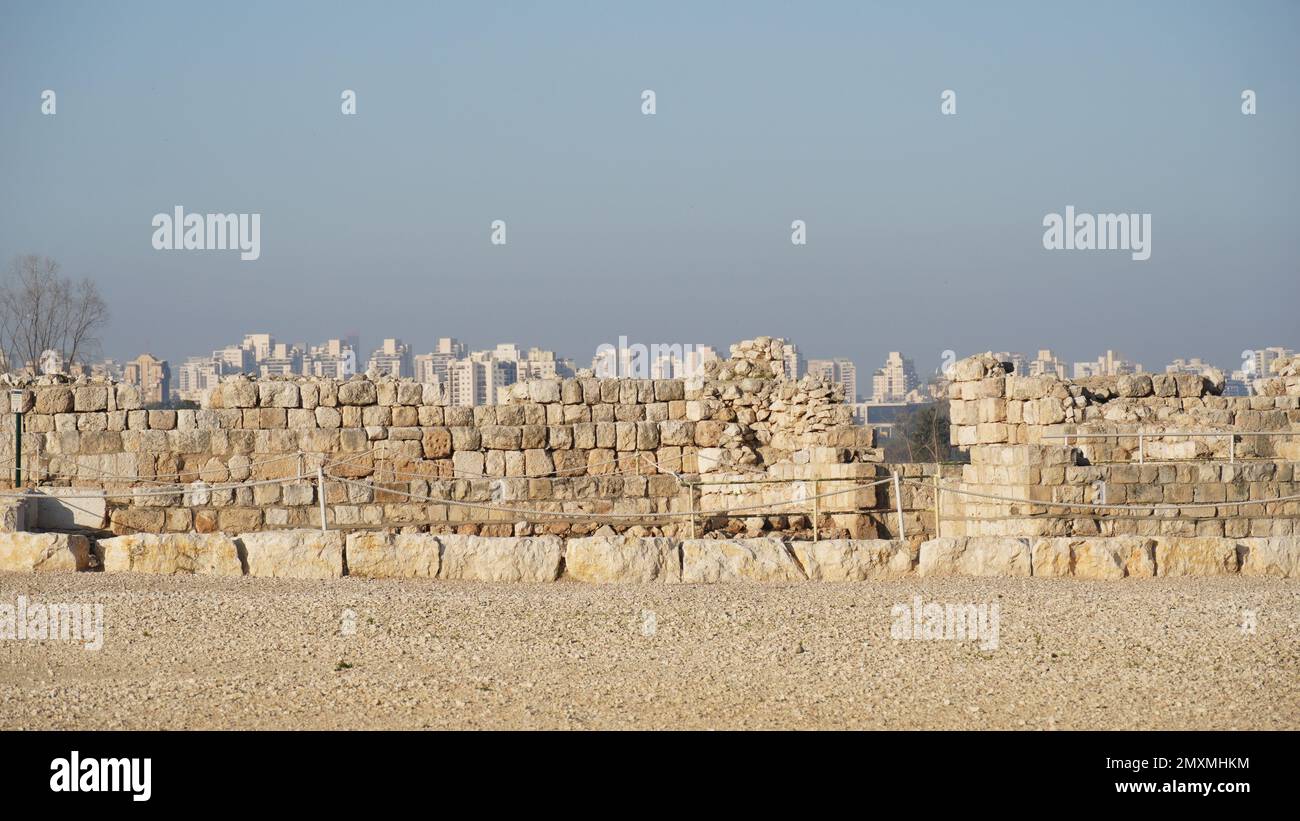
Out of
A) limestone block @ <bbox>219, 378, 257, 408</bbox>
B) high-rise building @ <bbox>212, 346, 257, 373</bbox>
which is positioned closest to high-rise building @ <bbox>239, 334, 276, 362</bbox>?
high-rise building @ <bbox>212, 346, 257, 373</bbox>

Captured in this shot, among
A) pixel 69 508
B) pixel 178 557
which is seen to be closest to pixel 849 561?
pixel 178 557

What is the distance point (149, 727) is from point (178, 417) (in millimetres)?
9516

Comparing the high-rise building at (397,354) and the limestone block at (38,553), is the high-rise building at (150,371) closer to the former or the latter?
the high-rise building at (397,354)

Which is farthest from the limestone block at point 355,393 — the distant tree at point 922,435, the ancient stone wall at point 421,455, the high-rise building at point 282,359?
the high-rise building at point 282,359

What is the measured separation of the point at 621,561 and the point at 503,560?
83cm

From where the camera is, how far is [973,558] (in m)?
9.75

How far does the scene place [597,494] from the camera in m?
14.5

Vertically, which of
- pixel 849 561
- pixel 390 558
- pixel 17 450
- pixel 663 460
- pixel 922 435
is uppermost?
pixel 17 450

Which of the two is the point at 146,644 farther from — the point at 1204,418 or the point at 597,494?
the point at 1204,418

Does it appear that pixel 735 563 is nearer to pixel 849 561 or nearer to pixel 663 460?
pixel 849 561

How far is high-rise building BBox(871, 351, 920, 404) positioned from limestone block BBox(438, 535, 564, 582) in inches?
1858

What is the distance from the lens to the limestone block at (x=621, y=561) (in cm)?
916

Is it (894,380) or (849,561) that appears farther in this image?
(894,380)

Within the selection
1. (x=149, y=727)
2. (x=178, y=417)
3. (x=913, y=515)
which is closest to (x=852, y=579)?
(x=913, y=515)
